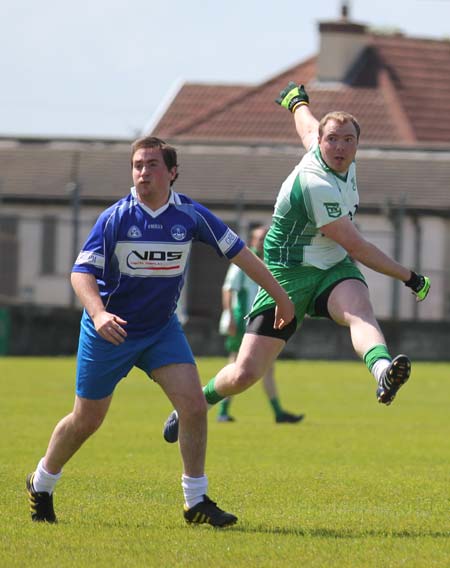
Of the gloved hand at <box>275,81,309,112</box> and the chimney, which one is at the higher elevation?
the gloved hand at <box>275,81,309,112</box>

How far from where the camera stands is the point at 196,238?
347 inches

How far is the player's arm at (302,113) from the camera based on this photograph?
425 inches

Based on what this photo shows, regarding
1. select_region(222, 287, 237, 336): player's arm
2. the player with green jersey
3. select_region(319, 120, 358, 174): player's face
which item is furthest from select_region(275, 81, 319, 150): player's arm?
select_region(222, 287, 237, 336): player's arm

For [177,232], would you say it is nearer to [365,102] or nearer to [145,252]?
[145,252]

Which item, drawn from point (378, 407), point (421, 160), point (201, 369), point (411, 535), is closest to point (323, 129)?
point (411, 535)

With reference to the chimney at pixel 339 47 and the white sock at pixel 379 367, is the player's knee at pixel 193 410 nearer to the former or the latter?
the white sock at pixel 379 367

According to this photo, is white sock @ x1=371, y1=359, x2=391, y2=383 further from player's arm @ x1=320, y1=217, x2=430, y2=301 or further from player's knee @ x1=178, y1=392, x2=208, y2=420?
player's knee @ x1=178, y1=392, x2=208, y2=420

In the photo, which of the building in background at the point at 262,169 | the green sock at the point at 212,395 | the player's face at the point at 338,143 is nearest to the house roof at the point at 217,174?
the building in background at the point at 262,169

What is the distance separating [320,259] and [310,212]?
37cm

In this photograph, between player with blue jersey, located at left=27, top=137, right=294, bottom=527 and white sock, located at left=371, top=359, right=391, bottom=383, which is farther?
white sock, located at left=371, top=359, right=391, bottom=383

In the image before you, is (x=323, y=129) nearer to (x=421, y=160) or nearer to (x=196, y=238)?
(x=196, y=238)

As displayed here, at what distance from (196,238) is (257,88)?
40149 mm

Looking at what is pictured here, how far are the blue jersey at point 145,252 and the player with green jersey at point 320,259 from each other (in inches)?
53.8

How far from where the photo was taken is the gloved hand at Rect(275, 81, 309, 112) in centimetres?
1127
